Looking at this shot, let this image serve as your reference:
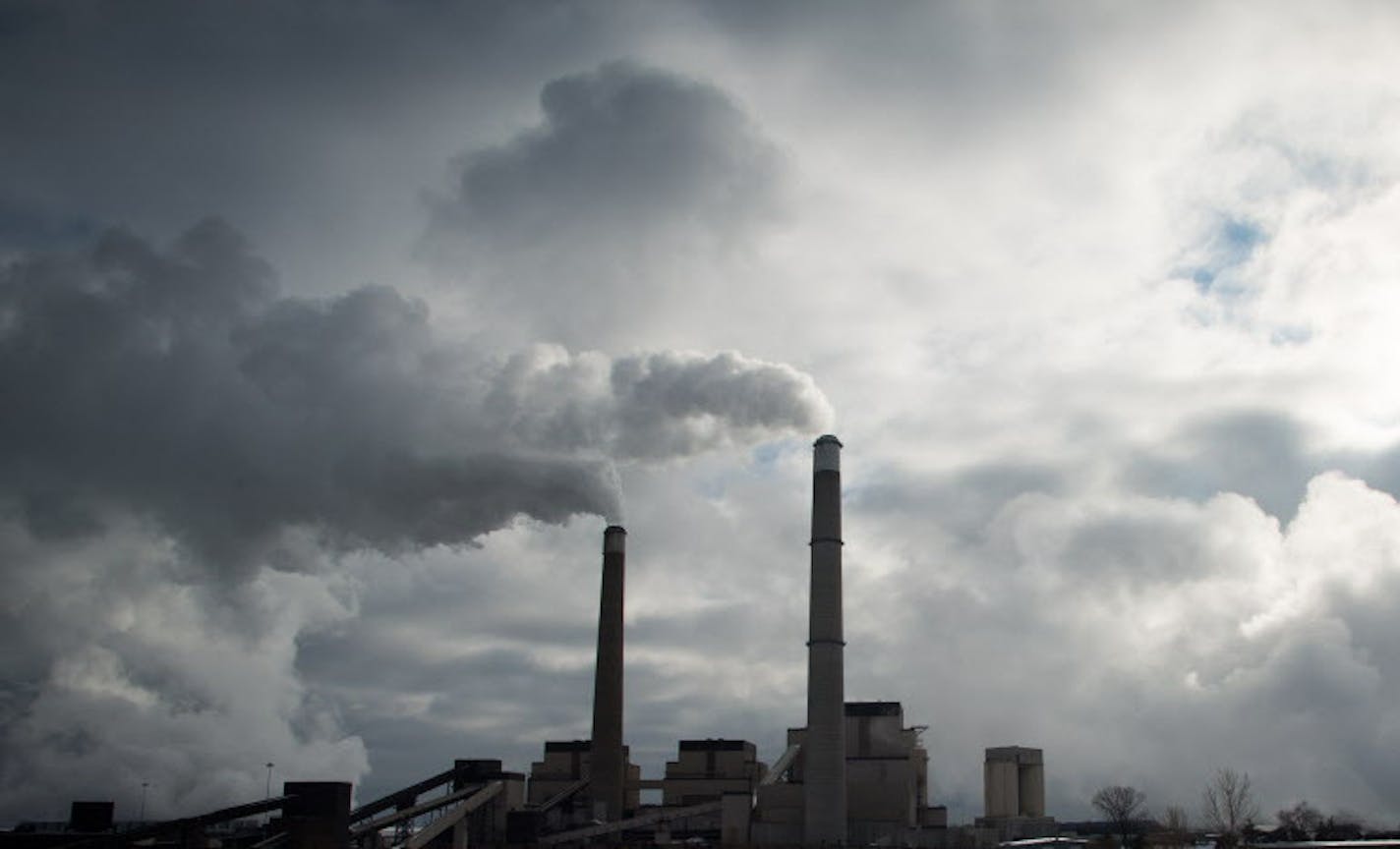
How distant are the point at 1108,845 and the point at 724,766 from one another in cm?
2430

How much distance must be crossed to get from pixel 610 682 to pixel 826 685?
14656 mm

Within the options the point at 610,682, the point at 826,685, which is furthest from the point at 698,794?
the point at 826,685

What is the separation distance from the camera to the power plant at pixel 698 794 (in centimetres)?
5388

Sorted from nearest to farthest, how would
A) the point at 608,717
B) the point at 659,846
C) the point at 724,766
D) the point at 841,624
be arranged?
the point at 841,624 → the point at 659,846 → the point at 608,717 → the point at 724,766

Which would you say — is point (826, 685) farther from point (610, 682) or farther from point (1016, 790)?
point (1016, 790)

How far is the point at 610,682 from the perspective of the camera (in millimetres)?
66688

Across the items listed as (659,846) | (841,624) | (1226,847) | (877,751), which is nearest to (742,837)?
(659,846)

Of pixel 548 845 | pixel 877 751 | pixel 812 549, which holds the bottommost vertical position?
pixel 548 845

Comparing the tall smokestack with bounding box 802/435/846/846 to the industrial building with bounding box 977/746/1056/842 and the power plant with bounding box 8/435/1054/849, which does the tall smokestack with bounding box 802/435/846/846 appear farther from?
the industrial building with bounding box 977/746/1056/842

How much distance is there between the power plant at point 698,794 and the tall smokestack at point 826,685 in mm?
65

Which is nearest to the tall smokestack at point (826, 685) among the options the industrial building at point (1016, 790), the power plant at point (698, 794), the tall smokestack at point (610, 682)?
the power plant at point (698, 794)

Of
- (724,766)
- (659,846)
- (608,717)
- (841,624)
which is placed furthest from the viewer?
(724,766)

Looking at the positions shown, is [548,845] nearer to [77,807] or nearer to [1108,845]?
[77,807]

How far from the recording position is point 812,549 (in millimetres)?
58719
